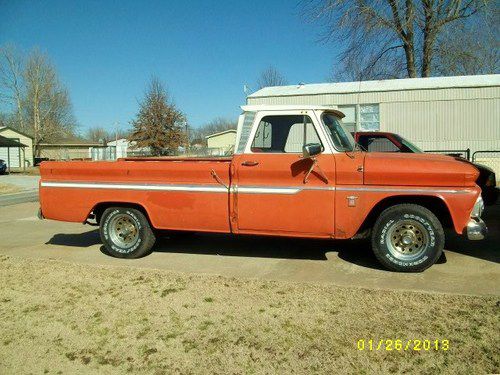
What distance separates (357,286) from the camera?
4.85 metres

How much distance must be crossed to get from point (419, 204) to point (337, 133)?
137 cm

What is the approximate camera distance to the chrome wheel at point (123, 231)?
6383 mm

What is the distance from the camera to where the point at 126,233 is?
6426 mm

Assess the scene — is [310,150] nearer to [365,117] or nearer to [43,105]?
[365,117]

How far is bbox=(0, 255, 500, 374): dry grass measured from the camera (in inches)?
130

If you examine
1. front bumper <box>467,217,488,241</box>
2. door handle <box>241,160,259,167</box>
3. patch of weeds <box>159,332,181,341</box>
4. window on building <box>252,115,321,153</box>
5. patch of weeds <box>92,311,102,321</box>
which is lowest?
patch of weeds <box>159,332,181,341</box>

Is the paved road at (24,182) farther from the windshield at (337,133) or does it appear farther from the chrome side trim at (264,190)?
the windshield at (337,133)

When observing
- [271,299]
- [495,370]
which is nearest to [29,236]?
[271,299]

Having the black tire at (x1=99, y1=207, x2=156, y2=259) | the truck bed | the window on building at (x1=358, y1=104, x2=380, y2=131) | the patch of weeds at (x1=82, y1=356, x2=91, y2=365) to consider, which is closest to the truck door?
the truck bed

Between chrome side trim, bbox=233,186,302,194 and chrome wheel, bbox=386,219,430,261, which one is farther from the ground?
chrome side trim, bbox=233,186,302,194

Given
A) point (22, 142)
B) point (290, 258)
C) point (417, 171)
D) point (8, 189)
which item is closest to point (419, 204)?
point (417, 171)

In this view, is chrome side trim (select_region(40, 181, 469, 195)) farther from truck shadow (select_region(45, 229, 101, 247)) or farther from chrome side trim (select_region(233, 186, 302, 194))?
truck shadow (select_region(45, 229, 101, 247))

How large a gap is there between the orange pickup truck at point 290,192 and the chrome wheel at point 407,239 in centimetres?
1
